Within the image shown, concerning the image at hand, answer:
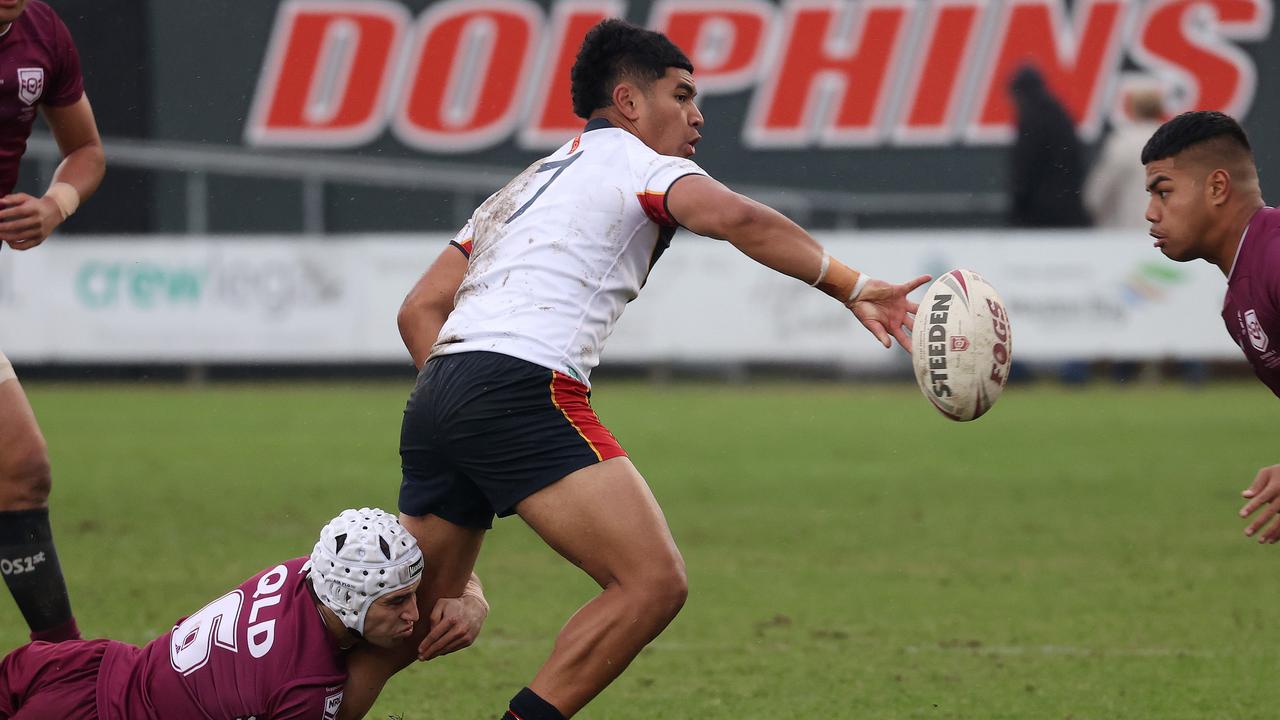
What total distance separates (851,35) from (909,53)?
2.72ft

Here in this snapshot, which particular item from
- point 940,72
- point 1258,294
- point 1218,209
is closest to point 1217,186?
point 1218,209

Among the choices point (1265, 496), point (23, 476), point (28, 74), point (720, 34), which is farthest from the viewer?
point (720, 34)

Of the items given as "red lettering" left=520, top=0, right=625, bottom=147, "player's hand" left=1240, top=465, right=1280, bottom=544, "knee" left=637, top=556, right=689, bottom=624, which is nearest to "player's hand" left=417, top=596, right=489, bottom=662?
"knee" left=637, top=556, right=689, bottom=624

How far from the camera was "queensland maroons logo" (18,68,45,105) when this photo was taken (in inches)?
219

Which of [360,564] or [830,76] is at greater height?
[830,76]

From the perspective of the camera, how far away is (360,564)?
4297 mm

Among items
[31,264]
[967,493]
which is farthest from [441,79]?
[967,493]

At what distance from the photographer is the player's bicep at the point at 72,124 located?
5.93m

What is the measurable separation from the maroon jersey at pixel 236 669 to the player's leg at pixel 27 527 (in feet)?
3.22

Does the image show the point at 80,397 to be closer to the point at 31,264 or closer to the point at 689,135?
the point at 31,264

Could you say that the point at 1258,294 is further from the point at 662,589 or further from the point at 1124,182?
the point at 1124,182

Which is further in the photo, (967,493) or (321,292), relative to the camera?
(321,292)

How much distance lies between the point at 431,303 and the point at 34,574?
64.0 inches

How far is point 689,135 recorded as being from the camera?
4.77 metres
